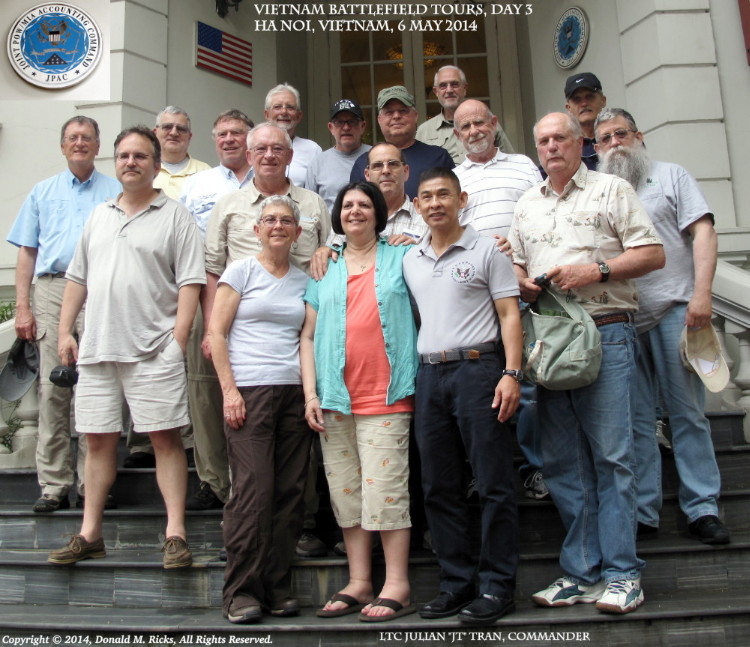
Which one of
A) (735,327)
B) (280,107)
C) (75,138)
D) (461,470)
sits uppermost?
(280,107)

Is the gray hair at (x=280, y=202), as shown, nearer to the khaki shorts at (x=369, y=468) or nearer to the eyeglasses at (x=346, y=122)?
the khaki shorts at (x=369, y=468)

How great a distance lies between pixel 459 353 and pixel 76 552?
6.53ft

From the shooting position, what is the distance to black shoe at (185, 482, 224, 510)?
377 cm

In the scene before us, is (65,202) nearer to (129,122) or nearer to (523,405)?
(129,122)

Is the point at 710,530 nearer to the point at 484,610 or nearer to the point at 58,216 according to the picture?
the point at 484,610

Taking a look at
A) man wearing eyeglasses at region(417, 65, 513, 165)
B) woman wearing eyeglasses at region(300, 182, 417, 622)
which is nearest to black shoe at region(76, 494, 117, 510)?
woman wearing eyeglasses at region(300, 182, 417, 622)

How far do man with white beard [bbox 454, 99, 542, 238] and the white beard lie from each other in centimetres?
42

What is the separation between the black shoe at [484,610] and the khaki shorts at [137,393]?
1.50m

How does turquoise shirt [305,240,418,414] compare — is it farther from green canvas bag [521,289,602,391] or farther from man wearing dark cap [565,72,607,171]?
man wearing dark cap [565,72,607,171]

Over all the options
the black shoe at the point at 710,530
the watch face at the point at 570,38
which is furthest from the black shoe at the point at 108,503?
the watch face at the point at 570,38

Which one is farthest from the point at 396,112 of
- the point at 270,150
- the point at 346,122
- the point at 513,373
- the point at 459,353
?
the point at 513,373

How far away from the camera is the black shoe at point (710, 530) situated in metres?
3.25

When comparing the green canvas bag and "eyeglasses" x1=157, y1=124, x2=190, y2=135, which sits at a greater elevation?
"eyeglasses" x1=157, y1=124, x2=190, y2=135

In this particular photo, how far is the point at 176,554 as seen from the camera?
327 centimetres
